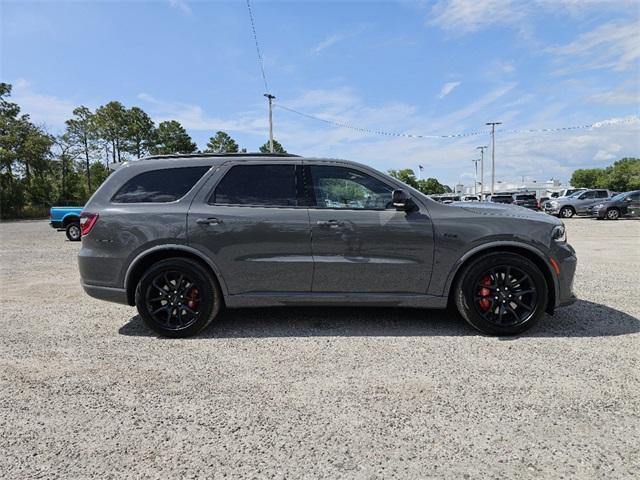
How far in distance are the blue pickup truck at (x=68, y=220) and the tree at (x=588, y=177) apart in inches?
4063

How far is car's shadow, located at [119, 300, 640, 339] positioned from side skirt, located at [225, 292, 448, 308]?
0.30m

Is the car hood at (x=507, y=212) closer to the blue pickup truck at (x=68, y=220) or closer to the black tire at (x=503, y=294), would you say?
the black tire at (x=503, y=294)

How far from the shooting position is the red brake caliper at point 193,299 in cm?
408

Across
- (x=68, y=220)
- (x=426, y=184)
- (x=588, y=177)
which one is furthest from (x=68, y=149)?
(x=588, y=177)

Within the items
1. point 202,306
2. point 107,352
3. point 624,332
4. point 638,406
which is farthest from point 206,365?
point 624,332

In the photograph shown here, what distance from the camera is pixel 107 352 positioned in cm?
371

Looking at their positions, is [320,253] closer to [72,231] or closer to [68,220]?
[72,231]

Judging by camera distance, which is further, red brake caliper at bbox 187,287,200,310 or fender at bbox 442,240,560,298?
red brake caliper at bbox 187,287,200,310

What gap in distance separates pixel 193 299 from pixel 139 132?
5814cm

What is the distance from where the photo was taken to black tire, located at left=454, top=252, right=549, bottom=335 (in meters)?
3.95

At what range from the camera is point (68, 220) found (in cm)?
1450

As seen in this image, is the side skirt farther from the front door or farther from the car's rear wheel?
the car's rear wheel

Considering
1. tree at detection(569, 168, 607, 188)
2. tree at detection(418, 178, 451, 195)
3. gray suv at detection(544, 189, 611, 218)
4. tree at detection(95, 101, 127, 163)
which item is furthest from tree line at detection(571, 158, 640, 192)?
tree at detection(95, 101, 127, 163)

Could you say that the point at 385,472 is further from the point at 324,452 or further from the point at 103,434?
the point at 103,434
